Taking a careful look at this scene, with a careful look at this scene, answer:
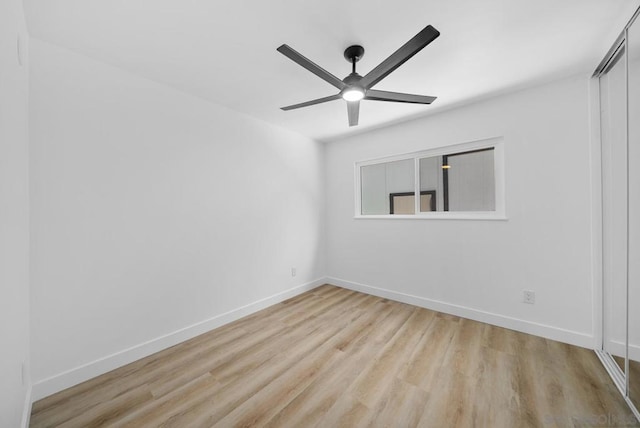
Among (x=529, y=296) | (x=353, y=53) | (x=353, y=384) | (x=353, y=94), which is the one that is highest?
(x=353, y=53)

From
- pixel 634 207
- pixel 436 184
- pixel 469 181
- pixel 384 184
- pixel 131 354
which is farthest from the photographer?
pixel 384 184

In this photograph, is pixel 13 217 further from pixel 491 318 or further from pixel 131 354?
pixel 491 318

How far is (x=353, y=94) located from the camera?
176 cm

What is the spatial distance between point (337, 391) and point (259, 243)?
185 cm

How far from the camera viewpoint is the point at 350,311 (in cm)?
296

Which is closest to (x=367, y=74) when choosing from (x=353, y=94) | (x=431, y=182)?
(x=353, y=94)

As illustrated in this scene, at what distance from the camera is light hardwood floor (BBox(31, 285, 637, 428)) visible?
56.9 inches

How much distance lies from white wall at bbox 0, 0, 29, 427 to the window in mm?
3257

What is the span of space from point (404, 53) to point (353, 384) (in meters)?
2.16

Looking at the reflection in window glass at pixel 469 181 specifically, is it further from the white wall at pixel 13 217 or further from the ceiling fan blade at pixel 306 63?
the white wall at pixel 13 217

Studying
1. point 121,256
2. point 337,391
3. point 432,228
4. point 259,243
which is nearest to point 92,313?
point 121,256

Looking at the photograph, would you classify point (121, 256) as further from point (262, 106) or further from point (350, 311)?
point (350, 311)

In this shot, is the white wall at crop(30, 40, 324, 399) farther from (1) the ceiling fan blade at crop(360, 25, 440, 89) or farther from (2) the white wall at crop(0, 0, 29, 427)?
(1) the ceiling fan blade at crop(360, 25, 440, 89)

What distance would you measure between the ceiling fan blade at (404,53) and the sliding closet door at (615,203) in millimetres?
1535
